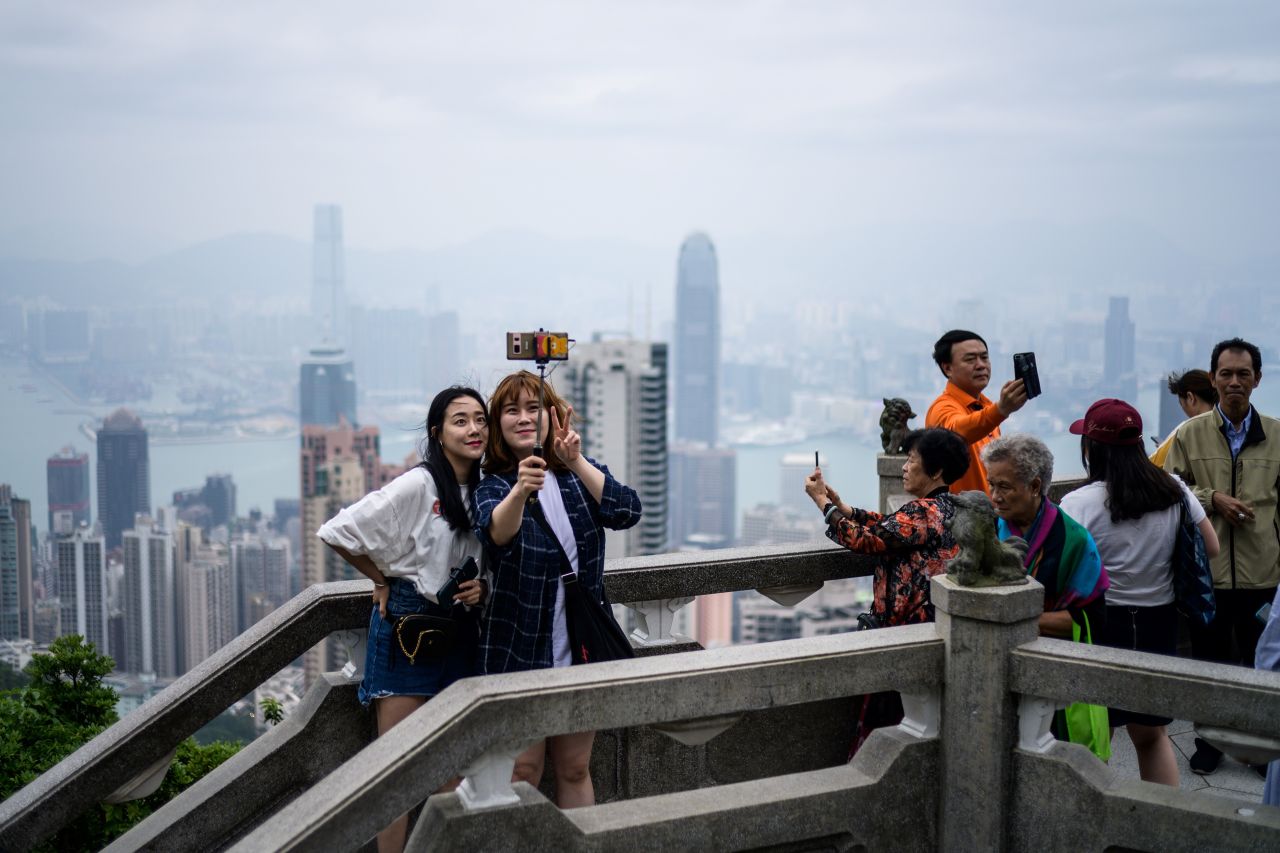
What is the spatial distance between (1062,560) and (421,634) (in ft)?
7.40

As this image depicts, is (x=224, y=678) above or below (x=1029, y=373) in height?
below

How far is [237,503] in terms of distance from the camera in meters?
138

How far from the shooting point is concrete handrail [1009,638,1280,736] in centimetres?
334

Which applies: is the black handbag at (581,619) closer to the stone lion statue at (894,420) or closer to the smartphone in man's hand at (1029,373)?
the smartphone in man's hand at (1029,373)

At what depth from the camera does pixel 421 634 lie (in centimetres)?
403

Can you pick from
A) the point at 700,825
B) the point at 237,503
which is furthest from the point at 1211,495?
the point at 237,503

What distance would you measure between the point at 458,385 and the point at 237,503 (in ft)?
465

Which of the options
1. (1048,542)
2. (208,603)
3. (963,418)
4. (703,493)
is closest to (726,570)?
(963,418)

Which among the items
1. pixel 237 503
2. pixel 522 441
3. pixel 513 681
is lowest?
pixel 237 503

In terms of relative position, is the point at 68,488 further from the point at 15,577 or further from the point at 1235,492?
the point at 1235,492

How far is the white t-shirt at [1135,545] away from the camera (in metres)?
→ 4.39

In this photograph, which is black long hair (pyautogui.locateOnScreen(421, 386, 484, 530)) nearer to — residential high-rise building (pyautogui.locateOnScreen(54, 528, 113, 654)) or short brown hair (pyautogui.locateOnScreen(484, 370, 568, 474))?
short brown hair (pyautogui.locateOnScreen(484, 370, 568, 474))

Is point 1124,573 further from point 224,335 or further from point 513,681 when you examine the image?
point 224,335

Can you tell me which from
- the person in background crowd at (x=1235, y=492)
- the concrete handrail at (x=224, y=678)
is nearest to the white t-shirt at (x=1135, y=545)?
the person in background crowd at (x=1235, y=492)
